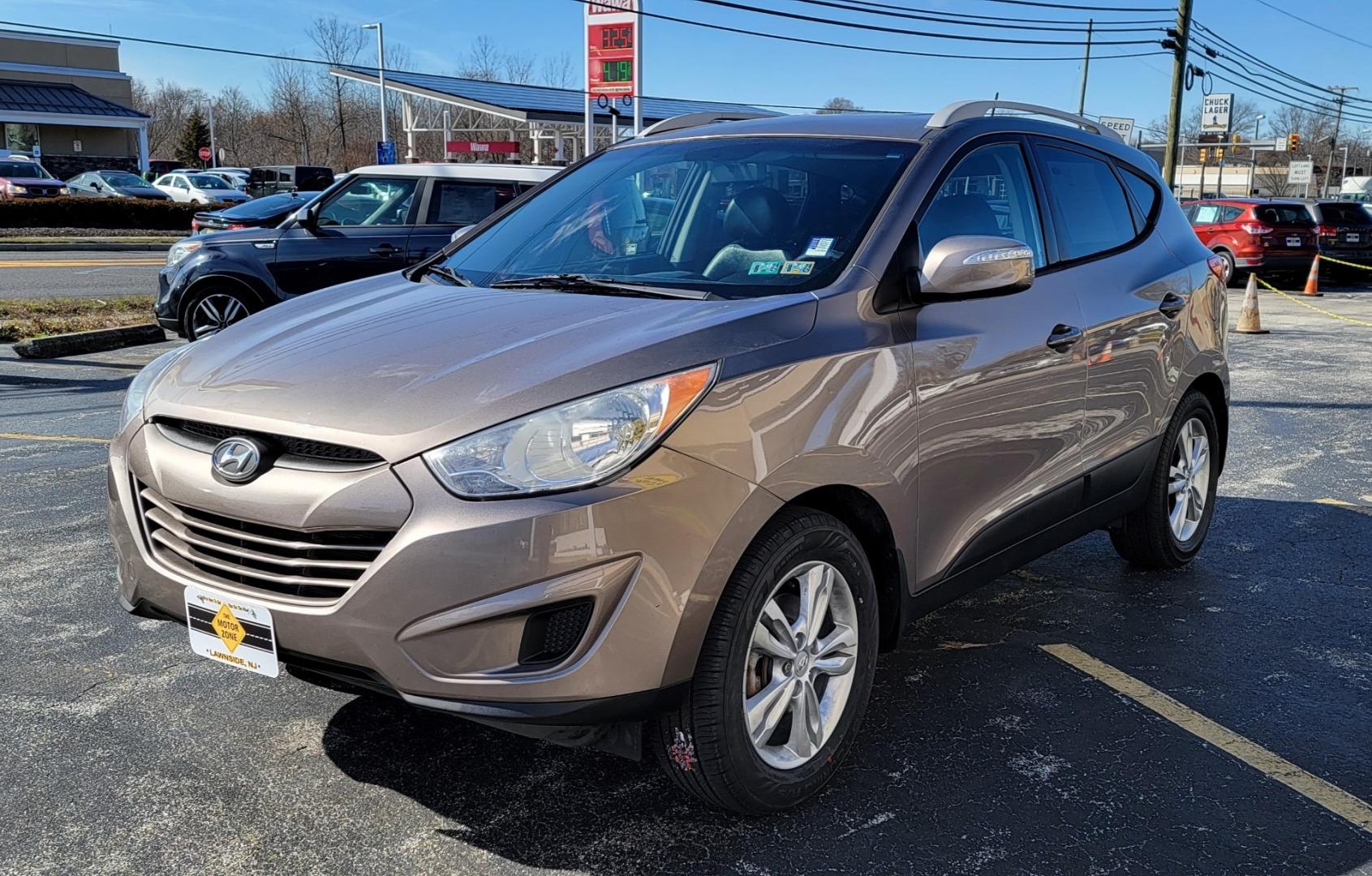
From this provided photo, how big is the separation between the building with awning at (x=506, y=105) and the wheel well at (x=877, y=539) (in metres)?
36.1

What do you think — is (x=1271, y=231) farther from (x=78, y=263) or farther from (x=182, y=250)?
(x=78, y=263)

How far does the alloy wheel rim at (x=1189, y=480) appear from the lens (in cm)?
505

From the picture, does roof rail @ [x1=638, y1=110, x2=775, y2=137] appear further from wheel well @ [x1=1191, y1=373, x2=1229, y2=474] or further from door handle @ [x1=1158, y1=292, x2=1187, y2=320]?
wheel well @ [x1=1191, y1=373, x2=1229, y2=474]

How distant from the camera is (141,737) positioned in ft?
11.2

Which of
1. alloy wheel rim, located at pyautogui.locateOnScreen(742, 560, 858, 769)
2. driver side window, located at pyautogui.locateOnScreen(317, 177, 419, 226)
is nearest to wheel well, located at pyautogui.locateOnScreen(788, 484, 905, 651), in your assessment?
alloy wheel rim, located at pyautogui.locateOnScreen(742, 560, 858, 769)

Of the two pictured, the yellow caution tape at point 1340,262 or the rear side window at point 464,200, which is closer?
the rear side window at point 464,200

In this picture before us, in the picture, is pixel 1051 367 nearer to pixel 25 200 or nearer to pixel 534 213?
pixel 534 213

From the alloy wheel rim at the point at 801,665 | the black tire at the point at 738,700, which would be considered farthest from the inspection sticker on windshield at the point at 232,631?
the alloy wheel rim at the point at 801,665

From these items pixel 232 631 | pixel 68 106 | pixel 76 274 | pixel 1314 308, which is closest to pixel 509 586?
pixel 232 631

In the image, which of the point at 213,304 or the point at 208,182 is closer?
the point at 213,304

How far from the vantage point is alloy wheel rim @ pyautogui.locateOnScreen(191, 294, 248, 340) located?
1104cm

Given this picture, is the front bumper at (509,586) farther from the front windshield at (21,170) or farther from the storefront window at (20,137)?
the storefront window at (20,137)

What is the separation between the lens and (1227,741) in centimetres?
354

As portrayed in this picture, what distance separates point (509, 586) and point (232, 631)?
2.48 ft
